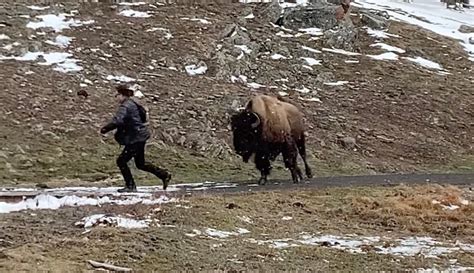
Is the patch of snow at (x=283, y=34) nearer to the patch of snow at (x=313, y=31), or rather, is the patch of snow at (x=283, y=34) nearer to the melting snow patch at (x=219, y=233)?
the patch of snow at (x=313, y=31)

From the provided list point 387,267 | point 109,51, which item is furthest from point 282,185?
point 109,51

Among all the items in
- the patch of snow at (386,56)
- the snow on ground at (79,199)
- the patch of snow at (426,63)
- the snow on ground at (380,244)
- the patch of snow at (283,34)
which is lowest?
the patch of snow at (426,63)

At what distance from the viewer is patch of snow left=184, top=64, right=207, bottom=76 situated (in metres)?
27.3

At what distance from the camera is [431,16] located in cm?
4619

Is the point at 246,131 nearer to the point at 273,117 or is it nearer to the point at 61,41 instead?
the point at 273,117

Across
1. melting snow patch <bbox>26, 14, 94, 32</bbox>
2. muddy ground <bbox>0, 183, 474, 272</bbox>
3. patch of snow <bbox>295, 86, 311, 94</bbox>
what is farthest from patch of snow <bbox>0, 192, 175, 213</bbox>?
melting snow patch <bbox>26, 14, 94, 32</bbox>

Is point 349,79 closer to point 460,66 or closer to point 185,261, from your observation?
point 460,66

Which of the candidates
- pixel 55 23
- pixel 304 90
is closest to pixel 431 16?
pixel 304 90

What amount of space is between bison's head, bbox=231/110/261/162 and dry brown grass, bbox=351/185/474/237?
3.49m

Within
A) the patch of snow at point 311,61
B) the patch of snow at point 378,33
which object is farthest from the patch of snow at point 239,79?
the patch of snow at point 378,33

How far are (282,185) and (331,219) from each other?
159 inches

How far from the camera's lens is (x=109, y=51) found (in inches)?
1073

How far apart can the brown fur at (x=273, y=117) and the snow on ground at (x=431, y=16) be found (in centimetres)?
2080

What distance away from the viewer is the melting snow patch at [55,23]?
2831 centimetres
